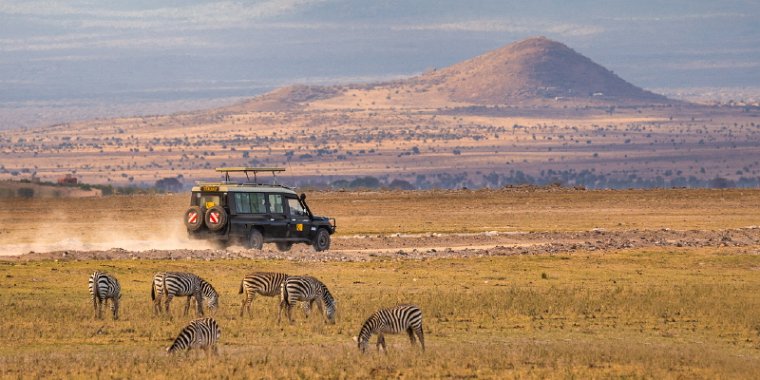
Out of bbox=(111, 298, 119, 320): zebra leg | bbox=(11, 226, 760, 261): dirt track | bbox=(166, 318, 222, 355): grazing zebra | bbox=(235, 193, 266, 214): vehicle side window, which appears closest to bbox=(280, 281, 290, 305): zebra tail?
bbox=(111, 298, 119, 320): zebra leg

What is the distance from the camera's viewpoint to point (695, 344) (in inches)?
1177

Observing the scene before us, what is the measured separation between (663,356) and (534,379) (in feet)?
11.7

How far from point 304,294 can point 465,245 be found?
2296 centimetres

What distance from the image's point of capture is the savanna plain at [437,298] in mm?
26609

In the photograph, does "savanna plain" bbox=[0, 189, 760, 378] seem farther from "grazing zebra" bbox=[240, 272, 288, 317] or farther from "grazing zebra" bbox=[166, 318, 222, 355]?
"grazing zebra" bbox=[240, 272, 288, 317]

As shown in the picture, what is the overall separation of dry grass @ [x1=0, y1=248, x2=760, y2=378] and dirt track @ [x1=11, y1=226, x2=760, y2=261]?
73.1 inches

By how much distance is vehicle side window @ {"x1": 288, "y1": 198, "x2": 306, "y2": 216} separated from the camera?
49844 mm

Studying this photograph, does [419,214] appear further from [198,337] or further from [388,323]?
[198,337]

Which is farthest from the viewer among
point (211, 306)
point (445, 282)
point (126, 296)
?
point (445, 282)

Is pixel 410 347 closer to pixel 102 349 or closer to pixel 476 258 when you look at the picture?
pixel 102 349

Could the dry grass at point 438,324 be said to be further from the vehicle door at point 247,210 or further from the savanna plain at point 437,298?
the vehicle door at point 247,210

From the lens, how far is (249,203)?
48562mm

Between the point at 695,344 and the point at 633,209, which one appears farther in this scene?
the point at 633,209

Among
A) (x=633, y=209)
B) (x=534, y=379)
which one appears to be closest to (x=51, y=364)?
(x=534, y=379)
